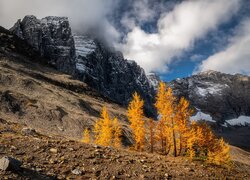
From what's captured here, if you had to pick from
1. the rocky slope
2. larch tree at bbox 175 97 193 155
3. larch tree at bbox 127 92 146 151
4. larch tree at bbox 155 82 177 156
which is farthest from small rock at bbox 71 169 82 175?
the rocky slope

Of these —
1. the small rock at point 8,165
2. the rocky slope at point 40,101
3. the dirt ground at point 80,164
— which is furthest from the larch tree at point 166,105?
the rocky slope at point 40,101

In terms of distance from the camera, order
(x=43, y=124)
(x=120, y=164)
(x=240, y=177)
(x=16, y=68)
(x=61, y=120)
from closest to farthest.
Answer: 1. (x=120, y=164)
2. (x=240, y=177)
3. (x=43, y=124)
4. (x=61, y=120)
5. (x=16, y=68)

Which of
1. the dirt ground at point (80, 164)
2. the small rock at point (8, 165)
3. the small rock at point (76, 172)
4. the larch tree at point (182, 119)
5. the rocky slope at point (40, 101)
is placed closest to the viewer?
the small rock at point (8, 165)

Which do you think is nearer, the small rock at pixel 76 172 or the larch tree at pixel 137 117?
the small rock at pixel 76 172

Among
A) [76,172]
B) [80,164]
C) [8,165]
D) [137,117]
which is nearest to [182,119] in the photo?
[137,117]

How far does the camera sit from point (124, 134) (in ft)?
342

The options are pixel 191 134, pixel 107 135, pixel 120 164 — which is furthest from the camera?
pixel 107 135

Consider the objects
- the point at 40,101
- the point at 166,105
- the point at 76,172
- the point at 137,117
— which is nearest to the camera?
the point at 76,172

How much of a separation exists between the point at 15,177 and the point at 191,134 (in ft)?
93.6

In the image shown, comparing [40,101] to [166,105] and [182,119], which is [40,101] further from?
[182,119]

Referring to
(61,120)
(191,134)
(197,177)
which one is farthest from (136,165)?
(61,120)

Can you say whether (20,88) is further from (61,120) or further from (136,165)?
(136,165)

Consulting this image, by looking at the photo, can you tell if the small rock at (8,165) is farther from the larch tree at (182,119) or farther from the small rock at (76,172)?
the larch tree at (182,119)

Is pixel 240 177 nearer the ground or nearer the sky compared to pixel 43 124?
nearer the ground
